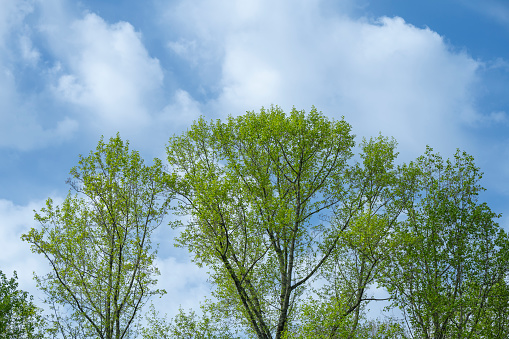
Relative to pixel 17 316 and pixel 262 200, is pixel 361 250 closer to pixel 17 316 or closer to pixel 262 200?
pixel 262 200

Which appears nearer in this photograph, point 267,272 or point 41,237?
point 41,237

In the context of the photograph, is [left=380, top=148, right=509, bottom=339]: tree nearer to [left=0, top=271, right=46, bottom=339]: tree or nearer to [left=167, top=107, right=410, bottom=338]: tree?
[left=167, top=107, right=410, bottom=338]: tree

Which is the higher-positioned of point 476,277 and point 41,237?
point 41,237

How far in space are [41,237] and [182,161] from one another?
9489 millimetres

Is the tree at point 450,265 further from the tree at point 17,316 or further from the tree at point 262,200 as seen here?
the tree at point 17,316

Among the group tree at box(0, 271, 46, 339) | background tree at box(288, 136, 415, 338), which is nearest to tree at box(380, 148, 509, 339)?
background tree at box(288, 136, 415, 338)

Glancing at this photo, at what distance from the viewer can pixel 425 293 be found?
77.6ft

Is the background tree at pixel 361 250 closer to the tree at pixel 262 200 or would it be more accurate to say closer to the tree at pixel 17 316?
the tree at pixel 262 200

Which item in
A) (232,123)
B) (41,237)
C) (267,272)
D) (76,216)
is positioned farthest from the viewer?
(232,123)

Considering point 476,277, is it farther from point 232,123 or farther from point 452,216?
point 232,123

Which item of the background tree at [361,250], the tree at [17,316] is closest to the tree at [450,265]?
the background tree at [361,250]

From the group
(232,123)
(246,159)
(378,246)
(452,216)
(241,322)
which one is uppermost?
(232,123)

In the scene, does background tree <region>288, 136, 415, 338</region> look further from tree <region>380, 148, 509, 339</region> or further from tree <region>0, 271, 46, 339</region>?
tree <region>0, 271, 46, 339</region>

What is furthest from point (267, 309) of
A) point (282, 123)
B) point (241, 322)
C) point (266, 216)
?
point (282, 123)
